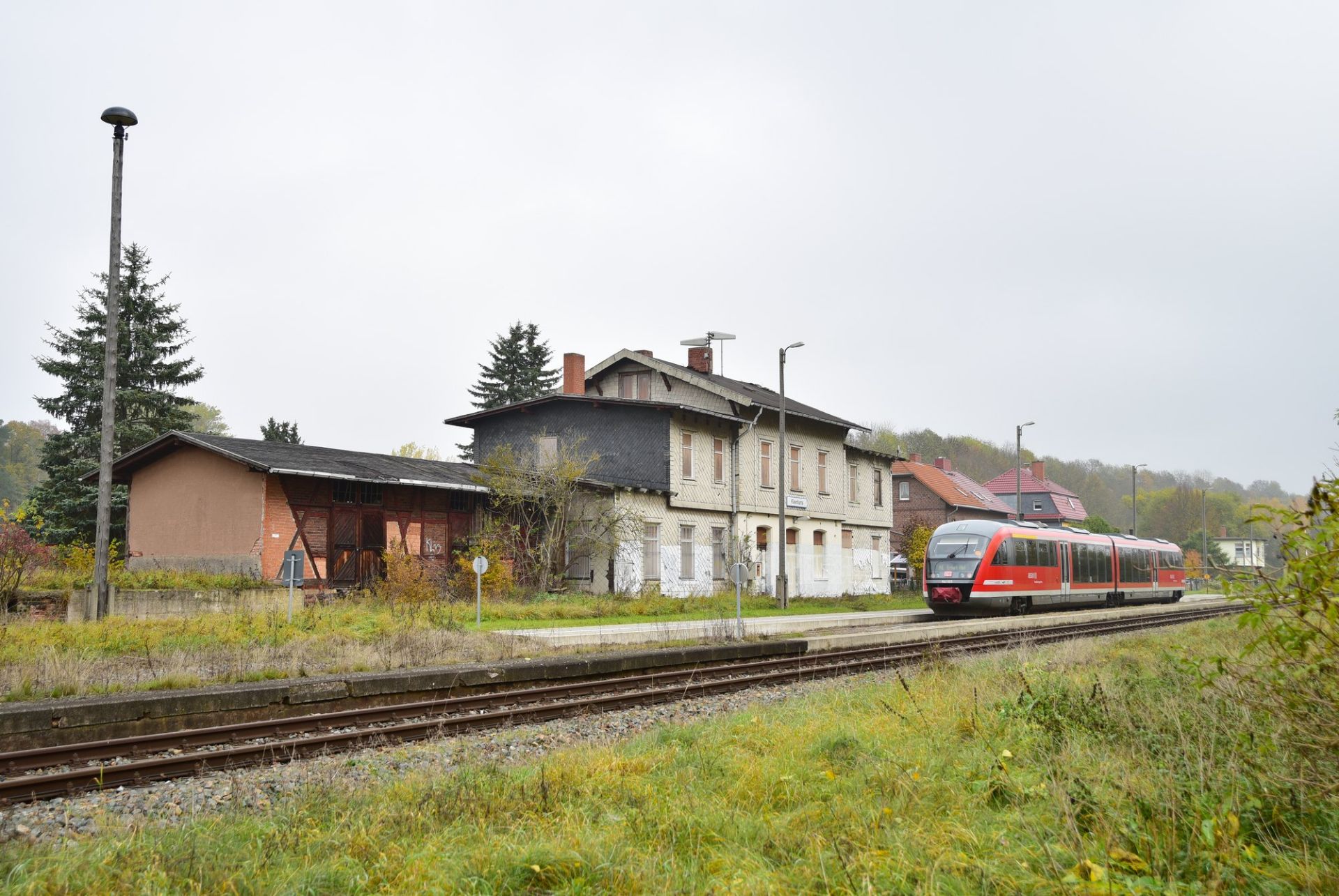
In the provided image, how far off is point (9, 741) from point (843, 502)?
110 ft

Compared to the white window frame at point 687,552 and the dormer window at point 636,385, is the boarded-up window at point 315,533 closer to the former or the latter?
the white window frame at point 687,552

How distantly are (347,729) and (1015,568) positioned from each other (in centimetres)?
2297

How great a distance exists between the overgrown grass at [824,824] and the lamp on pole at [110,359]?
458 inches

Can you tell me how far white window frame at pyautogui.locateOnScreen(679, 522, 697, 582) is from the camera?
3200cm

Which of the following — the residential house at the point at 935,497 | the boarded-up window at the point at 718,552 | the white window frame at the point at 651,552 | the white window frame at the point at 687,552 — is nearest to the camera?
the white window frame at the point at 651,552

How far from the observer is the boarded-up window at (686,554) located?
3200cm

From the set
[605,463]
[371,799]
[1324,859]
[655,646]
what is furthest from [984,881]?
[605,463]

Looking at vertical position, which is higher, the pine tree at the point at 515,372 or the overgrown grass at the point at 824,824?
the pine tree at the point at 515,372

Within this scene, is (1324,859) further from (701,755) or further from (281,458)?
(281,458)

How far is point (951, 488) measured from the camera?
5972 cm

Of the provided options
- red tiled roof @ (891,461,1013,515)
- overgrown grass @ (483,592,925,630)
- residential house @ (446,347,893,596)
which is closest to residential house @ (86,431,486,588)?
overgrown grass @ (483,592,925,630)

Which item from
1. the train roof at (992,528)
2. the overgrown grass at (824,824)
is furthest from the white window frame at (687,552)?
the overgrown grass at (824,824)

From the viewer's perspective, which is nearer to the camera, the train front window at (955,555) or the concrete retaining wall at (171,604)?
the concrete retaining wall at (171,604)

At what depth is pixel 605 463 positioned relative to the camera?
3319cm
